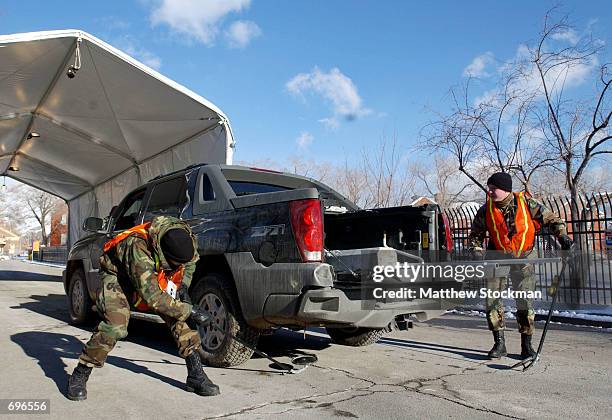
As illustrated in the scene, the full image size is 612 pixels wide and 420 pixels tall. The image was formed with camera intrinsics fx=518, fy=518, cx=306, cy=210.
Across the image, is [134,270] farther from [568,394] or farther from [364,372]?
[568,394]

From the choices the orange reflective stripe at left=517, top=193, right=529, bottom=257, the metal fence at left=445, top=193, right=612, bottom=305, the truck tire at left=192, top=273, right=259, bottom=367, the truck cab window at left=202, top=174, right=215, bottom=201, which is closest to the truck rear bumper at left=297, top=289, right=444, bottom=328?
the truck tire at left=192, top=273, right=259, bottom=367

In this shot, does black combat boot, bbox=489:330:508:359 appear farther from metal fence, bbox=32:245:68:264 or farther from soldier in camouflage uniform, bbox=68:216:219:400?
metal fence, bbox=32:245:68:264

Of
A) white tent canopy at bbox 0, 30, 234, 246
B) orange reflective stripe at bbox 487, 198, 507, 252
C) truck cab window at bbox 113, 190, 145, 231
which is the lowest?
orange reflective stripe at bbox 487, 198, 507, 252

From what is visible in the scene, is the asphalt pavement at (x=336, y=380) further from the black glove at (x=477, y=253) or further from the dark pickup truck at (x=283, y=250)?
the black glove at (x=477, y=253)

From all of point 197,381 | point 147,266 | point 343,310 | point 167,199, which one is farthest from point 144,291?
point 167,199

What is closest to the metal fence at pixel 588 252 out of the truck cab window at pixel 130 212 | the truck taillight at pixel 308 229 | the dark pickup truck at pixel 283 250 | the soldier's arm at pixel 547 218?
the soldier's arm at pixel 547 218

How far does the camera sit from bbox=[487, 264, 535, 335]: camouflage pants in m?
5.05

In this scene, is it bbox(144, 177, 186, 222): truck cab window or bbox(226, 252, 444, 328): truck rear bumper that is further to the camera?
bbox(144, 177, 186, 222): truck cab window

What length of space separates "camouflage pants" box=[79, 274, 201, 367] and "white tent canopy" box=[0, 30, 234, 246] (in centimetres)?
617

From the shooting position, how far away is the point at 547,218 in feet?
16.8

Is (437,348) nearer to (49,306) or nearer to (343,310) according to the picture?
(343,310)

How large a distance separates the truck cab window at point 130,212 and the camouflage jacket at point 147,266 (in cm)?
265

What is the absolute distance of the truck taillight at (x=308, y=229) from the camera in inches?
157

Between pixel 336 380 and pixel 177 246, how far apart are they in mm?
1833
